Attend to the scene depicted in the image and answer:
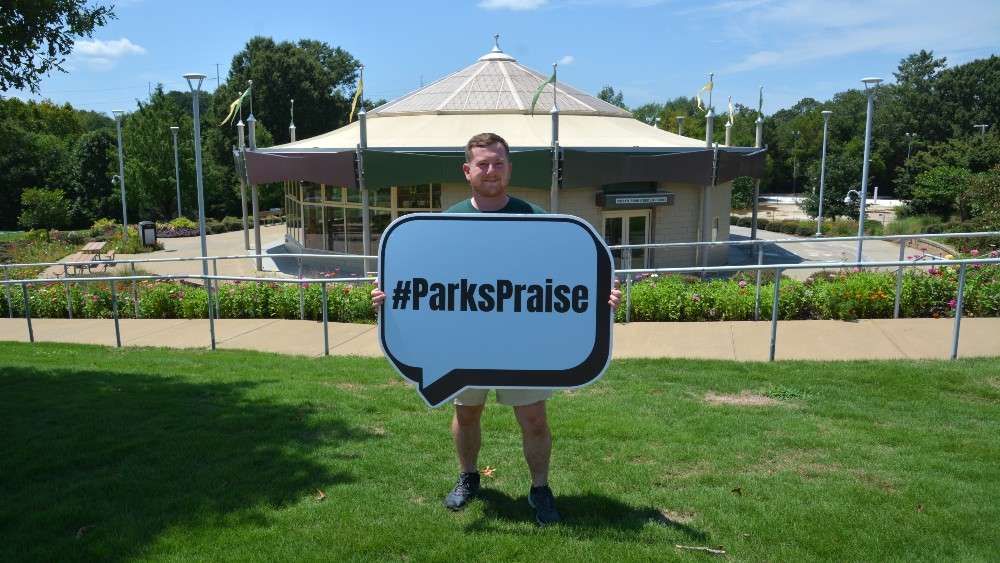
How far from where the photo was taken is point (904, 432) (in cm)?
511

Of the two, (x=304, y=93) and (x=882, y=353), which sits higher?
(x=304, y=93)

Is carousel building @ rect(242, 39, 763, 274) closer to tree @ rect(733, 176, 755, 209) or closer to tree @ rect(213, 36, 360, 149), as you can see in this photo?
tree @ rect(733, 176, 755, 209)

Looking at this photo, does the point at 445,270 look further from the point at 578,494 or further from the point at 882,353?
the point at 882,353

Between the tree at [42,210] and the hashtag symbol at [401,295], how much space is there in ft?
170

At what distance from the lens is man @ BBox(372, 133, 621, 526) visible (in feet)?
11.8

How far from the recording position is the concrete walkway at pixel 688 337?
840 cm

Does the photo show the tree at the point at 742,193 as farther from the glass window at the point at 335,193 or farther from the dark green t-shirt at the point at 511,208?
the dark green t-shirt at the point at 511,208

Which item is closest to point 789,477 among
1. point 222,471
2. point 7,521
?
point 222,471

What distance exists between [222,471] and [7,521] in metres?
1.03

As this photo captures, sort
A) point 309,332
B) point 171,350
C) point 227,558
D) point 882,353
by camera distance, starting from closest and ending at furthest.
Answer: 1. point 227,558
2. point 882,353
3. point 171,350
4. point 309,332

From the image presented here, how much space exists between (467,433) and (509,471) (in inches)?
26.8

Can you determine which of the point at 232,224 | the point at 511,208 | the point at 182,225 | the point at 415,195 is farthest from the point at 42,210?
the point at 511,208

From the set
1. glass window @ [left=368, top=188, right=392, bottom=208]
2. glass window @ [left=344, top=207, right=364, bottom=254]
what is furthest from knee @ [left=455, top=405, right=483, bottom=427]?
glass window @ [left=344, top=207, right=364, bottom=254]

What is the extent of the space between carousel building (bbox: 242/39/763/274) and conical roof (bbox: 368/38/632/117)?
8 cm
